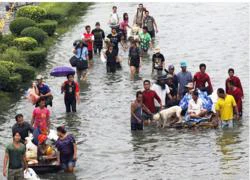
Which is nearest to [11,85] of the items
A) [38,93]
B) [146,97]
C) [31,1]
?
[38,93]

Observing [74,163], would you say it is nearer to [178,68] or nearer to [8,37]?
[178,68]

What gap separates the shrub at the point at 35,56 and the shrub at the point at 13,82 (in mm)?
3342

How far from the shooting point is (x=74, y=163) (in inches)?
910

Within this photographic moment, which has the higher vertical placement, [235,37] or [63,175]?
[235,37]

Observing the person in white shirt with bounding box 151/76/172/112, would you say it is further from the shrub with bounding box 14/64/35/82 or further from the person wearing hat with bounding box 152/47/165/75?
the shrub with bounding box 14/64/35/82

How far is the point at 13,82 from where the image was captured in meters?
32.2

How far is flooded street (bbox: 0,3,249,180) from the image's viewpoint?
23.5 m

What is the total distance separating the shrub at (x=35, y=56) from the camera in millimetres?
36219

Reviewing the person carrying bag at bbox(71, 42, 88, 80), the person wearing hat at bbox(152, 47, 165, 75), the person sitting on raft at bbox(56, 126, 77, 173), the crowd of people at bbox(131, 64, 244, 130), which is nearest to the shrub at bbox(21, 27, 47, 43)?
the person carrying bag at bbox(71, 42, 88, 80)

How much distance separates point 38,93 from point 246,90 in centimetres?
764

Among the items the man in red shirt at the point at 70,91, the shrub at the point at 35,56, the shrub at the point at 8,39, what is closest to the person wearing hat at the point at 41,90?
the man in red shirt at the point at 70,91

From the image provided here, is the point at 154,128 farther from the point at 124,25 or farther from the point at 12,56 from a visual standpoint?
the point at 124,25

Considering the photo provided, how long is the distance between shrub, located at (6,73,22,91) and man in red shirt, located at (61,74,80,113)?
3521mm

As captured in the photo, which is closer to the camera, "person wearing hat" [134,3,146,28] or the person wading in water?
the person wading in water
